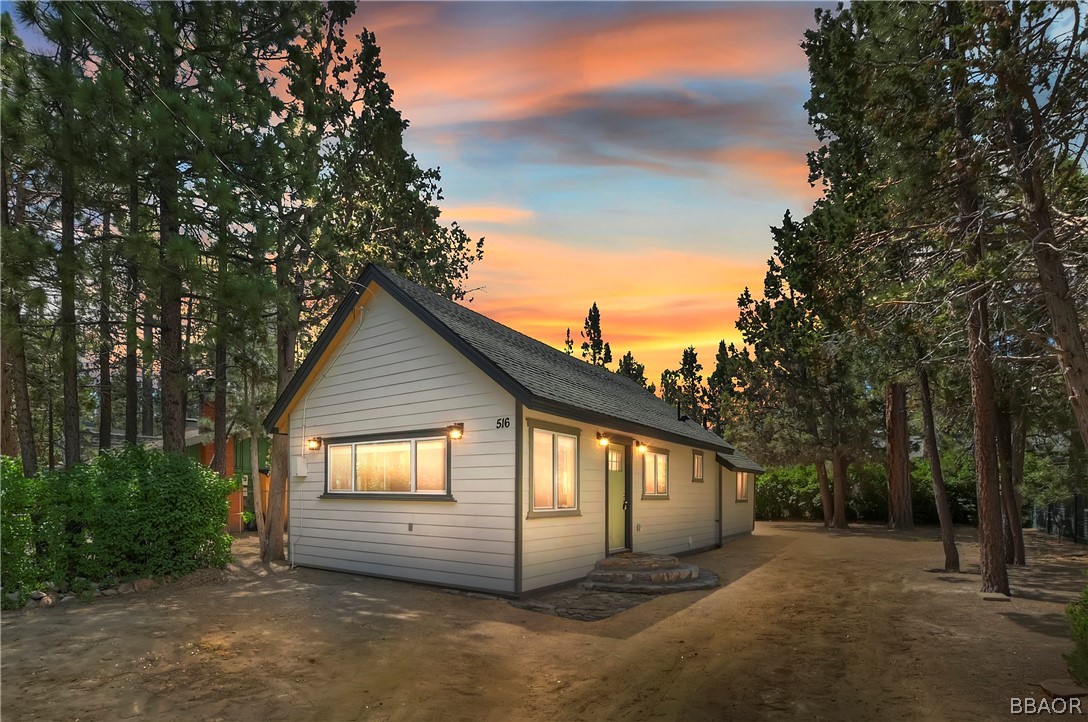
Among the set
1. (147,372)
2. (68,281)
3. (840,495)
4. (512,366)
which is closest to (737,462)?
(840,495)

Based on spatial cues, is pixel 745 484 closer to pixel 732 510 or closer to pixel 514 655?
pixel 732 510

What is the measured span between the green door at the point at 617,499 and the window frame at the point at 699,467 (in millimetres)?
5312

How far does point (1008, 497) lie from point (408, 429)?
13.8 meters

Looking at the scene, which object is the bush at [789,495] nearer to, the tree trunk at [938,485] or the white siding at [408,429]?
the tree trunk at [938,485]

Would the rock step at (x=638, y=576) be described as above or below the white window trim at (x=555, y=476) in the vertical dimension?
below

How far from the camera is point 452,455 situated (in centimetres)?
1145

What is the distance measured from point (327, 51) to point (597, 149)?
969 centimetres

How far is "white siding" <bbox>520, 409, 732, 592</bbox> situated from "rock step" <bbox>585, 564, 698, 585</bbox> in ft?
1.28

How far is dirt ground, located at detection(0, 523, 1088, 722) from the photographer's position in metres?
5.66

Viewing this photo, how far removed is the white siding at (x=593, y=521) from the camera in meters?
10.7

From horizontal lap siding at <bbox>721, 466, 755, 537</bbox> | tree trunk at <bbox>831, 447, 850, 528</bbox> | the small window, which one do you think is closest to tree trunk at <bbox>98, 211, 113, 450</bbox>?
the small window

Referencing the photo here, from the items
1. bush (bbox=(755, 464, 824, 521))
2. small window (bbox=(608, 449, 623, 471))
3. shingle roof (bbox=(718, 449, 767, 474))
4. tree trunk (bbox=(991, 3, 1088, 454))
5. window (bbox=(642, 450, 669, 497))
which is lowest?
bush (bbox=(755, 464, 824, 521))

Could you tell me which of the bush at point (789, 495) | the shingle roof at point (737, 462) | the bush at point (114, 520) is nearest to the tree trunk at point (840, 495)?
A: the bush at point (789, 495)

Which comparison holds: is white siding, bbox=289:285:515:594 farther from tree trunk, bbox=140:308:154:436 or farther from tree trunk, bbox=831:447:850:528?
tree trunk, bbox=831:447:850:528
